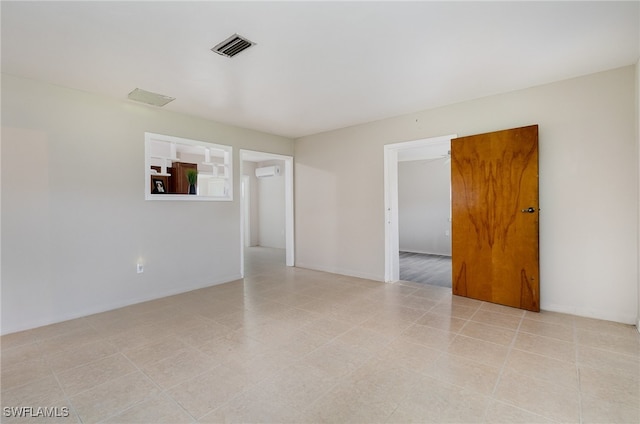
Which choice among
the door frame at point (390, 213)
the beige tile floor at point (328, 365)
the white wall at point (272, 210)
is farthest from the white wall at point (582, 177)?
the white wall at point (272, 210)

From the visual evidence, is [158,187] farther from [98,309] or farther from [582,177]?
[582,177]

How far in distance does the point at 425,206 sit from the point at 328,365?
617cm

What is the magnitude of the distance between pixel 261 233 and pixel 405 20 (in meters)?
7.68

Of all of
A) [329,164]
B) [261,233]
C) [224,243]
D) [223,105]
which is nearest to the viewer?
[223,105]

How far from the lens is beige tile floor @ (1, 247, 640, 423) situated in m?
1.73

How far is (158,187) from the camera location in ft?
13.2

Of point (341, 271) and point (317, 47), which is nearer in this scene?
point (317, 47)

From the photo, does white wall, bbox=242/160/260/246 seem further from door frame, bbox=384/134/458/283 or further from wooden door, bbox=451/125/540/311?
wooden door, bbox=451/125/540/311

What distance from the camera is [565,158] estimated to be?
10.5 feet

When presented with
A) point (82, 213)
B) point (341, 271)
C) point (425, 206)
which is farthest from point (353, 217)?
point (82, 213)

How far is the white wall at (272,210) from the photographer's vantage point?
27.9 ft

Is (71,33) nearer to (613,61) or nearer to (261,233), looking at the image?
(613,61)

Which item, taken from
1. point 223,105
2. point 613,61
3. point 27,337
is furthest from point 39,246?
point 613,61

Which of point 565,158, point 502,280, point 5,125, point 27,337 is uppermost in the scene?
point 5,125
